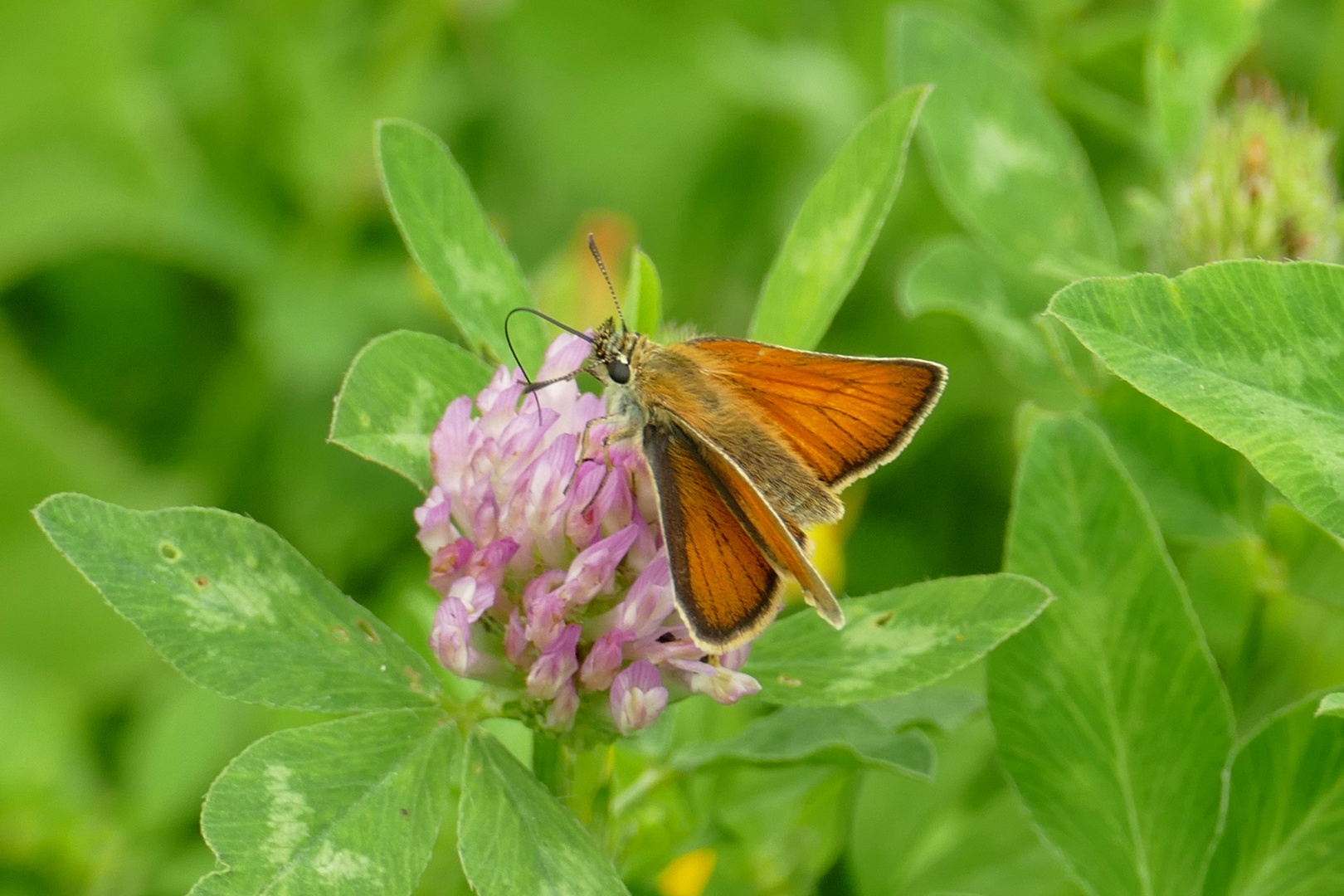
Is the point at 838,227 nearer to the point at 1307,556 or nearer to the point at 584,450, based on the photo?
the point at 584,450

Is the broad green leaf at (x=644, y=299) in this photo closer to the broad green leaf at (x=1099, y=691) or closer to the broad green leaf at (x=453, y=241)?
the broad green leaf at (x=453, y=241)

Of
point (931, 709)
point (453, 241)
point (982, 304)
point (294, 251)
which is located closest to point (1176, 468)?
point (982, 304)

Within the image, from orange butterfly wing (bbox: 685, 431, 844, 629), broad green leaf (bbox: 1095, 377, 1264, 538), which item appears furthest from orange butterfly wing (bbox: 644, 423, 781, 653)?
broad green leaf (bbox: 1095, 377, 1264, 538)

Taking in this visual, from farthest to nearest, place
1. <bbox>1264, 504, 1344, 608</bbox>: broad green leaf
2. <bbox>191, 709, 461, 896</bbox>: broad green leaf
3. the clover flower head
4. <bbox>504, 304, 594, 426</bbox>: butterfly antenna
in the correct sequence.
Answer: <bbox>1264, 504, 1344, 608</bbox>: broad green leaf
<bbox>504, 304, 594, 426</bbox>: butterfly antenna
the clover flower head
<bbox>191, 709, 461, 896</bbox>: broad green leaf

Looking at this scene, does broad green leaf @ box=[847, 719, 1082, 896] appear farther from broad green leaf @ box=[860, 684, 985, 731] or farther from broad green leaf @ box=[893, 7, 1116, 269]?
broad green leaf @ box=[893, 7, 1116, 269]

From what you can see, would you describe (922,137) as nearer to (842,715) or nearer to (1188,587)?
(1188,587)
